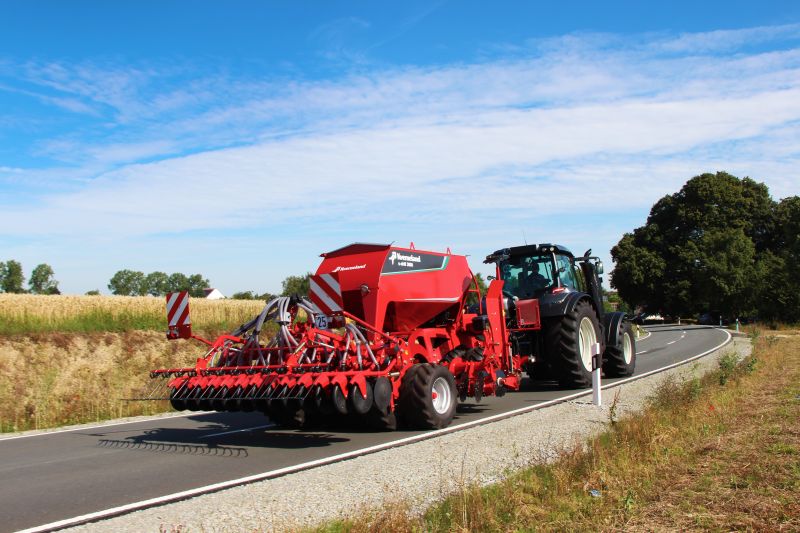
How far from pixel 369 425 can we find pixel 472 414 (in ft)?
6.61

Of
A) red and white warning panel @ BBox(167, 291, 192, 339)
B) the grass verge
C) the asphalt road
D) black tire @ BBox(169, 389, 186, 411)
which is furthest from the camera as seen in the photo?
red and white warning panel @ BBox(167, 291, 192, 339)

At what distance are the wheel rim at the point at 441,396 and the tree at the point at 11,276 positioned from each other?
8418 cm

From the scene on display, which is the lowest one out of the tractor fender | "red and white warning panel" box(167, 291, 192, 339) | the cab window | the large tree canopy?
the tractor fender

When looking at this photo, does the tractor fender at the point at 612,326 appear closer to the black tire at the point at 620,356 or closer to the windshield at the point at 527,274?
the black tire at the point at 620,356

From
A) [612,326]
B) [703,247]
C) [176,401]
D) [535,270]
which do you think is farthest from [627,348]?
[703,247]

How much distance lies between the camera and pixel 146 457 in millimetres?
8641

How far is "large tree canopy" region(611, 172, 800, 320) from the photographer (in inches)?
2212

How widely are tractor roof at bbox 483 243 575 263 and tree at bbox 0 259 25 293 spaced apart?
8096 cm

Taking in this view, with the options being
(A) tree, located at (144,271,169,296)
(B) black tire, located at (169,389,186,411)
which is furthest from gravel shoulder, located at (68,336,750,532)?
(A) tree, located at (144,271,169,296)

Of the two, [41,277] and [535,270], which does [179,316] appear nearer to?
[535,270]

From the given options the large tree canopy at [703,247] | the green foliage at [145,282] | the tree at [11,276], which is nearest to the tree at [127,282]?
the green foliage at [145,282]

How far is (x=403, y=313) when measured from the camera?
10.8 m

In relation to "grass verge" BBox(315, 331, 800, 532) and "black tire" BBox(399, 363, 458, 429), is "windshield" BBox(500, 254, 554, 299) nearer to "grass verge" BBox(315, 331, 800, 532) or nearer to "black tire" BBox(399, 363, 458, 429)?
"black tire" BBox(399, 363, 458, 429)

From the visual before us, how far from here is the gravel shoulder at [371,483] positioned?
5.55 meters
